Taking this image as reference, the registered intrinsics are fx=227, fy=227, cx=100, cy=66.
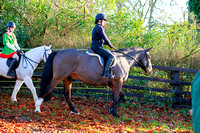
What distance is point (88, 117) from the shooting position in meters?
6.83

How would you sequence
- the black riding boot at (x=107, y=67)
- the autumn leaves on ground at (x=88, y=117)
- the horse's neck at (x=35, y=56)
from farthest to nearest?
1. the horse's neck at (x=35, y=56)
2. the black riding boot at (x=107, y=67)
3. the autumn leaves on ground at (x=88, y=117)

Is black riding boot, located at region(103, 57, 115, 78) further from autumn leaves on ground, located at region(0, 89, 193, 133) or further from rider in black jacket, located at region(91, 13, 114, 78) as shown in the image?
autumn leaves on ground, located at region(0, 89, 193, 133)

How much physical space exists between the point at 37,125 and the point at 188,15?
817 cm

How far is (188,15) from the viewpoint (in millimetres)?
10266

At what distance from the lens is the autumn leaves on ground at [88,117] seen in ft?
18.4

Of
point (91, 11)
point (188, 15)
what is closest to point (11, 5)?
point (91, 11)

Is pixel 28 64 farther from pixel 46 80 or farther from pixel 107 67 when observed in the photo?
pixel 107 67

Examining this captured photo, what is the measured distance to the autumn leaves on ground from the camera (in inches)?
220

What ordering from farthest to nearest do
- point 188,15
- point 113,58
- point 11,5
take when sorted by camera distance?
point 11,5 → point 188,15 → point 113,58

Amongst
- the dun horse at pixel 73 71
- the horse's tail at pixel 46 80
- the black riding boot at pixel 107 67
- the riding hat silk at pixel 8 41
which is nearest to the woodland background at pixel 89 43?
the horse's tail at pixel 46 80

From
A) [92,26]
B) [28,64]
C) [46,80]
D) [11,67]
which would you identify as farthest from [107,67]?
[92,26]

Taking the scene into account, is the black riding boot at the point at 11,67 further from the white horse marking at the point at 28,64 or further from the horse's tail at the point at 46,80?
the horse's tail at the point at 46,80

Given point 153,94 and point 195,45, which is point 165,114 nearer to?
point 153,94

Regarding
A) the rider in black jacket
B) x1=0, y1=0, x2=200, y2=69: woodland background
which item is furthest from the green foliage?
the rider in black jacket
